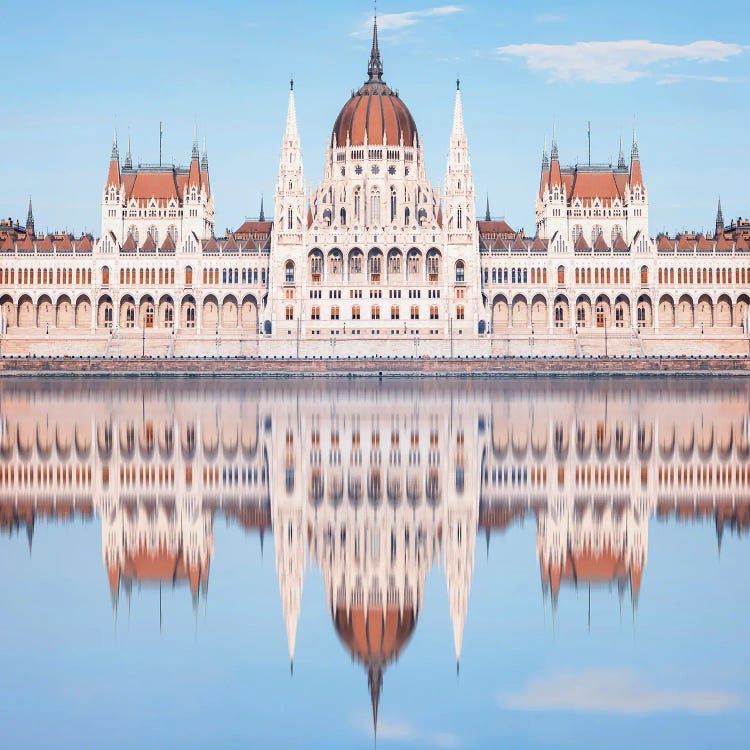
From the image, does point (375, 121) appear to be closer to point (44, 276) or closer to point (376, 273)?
point (376, 273)

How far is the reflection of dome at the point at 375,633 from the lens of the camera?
1587 centimetres

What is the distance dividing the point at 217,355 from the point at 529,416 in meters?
63.6

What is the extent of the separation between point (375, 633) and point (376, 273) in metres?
106

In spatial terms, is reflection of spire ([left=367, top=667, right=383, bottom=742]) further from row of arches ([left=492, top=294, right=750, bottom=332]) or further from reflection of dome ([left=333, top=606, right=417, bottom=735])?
row of arches ([left=492, top=294, right=750, bottom=332])

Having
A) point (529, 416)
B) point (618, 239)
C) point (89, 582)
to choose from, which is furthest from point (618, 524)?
point (618, 239)

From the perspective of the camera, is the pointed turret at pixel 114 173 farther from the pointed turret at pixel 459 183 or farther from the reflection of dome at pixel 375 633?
the reflection of dome at pixel 375 633

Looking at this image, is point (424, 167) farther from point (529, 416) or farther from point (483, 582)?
point (483, 582)

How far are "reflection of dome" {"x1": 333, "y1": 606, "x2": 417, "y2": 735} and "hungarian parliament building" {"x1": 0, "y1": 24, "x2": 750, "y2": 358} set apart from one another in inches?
3783

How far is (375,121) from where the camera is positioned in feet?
434

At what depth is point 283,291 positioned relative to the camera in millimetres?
122125

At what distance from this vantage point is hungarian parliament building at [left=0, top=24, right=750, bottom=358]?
→ 120 metres

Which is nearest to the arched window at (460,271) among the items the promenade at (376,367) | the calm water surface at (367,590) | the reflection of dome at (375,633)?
the promenade at (376,367)

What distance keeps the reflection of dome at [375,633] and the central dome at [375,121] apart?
4555 inches

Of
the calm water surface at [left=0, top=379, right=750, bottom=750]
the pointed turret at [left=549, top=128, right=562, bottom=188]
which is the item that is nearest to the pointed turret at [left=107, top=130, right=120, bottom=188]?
the pointed turret at [left=549, top=128, right=562, bottom=188]
